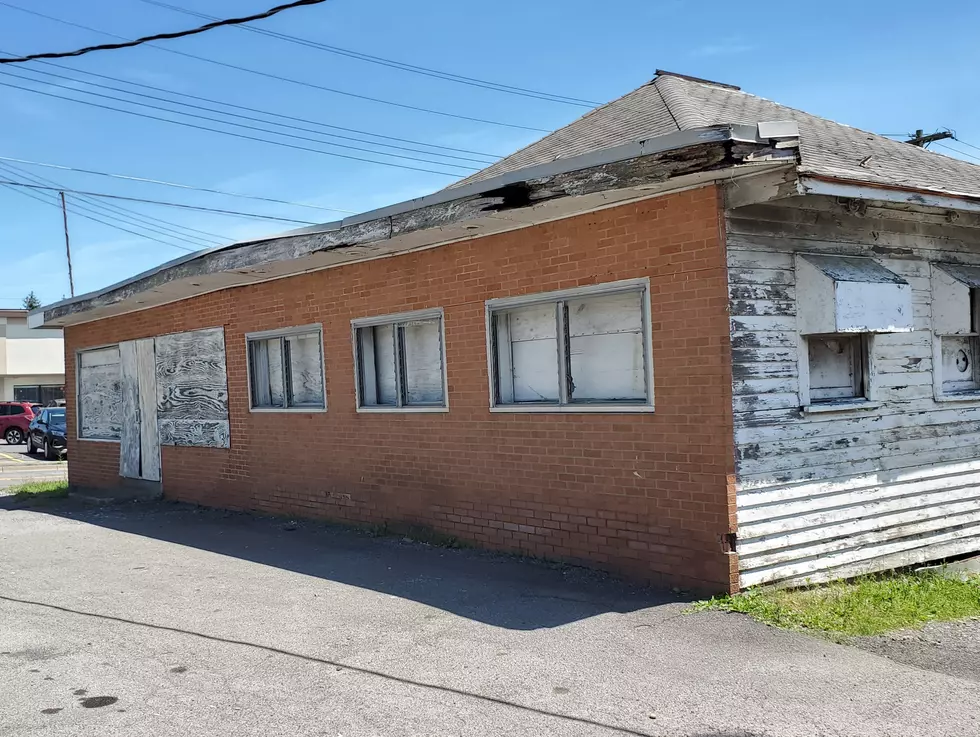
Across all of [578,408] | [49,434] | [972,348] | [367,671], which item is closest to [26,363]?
[49,434]

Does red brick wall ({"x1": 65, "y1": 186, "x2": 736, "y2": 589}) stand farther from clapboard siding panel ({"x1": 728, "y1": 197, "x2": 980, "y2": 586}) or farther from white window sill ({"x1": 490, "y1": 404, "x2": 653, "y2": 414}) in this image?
clapboard siding panel ({"x1": 728, "y1": 197, "x2": 980, "y2": 586})

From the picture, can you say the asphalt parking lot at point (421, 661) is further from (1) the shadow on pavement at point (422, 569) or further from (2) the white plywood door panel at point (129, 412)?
(2) the white plywood door panel at point (129, 412)

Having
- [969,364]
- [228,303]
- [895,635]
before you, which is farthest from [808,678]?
[228,303]

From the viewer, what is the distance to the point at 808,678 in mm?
5062

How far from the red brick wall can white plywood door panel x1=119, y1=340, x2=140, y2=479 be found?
3.09m

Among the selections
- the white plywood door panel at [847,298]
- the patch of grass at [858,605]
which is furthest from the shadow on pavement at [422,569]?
the white plywood door panel at [847,298]

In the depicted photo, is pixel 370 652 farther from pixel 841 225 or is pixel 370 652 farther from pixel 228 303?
pixel 228 303

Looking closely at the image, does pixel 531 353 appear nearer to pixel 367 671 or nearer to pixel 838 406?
pixel 838 406

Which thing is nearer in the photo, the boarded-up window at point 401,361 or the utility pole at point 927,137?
the boarded-up window at point 401,361

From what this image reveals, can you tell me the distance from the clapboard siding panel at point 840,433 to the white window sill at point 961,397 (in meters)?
0.07

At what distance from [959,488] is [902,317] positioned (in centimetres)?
197

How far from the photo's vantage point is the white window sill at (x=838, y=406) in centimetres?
700

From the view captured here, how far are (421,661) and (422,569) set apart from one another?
253cm

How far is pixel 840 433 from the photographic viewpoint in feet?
23.7
